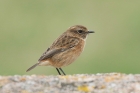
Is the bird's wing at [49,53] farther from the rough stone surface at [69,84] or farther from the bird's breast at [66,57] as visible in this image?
the rough stone surface at [69,84]

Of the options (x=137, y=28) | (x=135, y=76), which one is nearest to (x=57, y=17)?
(x=137, y=28)

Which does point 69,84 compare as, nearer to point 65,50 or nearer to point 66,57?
point 66,57

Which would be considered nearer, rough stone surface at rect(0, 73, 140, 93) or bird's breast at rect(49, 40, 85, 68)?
→ rough stone surface at rect(0, 73, 140, 93)

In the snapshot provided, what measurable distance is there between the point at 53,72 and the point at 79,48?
354 inches

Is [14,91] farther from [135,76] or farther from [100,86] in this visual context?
[135,76]

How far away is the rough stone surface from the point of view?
8.54m

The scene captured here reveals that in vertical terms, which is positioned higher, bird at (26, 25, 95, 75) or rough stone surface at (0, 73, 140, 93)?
bird at (26, 25, 95, 75)

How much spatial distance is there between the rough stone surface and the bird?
4380 mm

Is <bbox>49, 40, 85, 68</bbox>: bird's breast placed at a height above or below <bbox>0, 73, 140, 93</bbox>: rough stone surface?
above

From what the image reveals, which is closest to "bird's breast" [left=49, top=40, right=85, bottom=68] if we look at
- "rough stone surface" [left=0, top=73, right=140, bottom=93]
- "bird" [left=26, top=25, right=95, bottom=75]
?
"bird" [left=26, top=25, right=95, bottom=75]

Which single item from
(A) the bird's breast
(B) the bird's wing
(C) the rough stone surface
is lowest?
(C) the rough stone surface

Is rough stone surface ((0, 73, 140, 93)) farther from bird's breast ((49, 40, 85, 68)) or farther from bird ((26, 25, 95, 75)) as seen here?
bird's breast ((49, 40, 85, 68))

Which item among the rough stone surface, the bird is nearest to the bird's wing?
the bird

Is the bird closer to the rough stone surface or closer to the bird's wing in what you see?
the bird's wing
